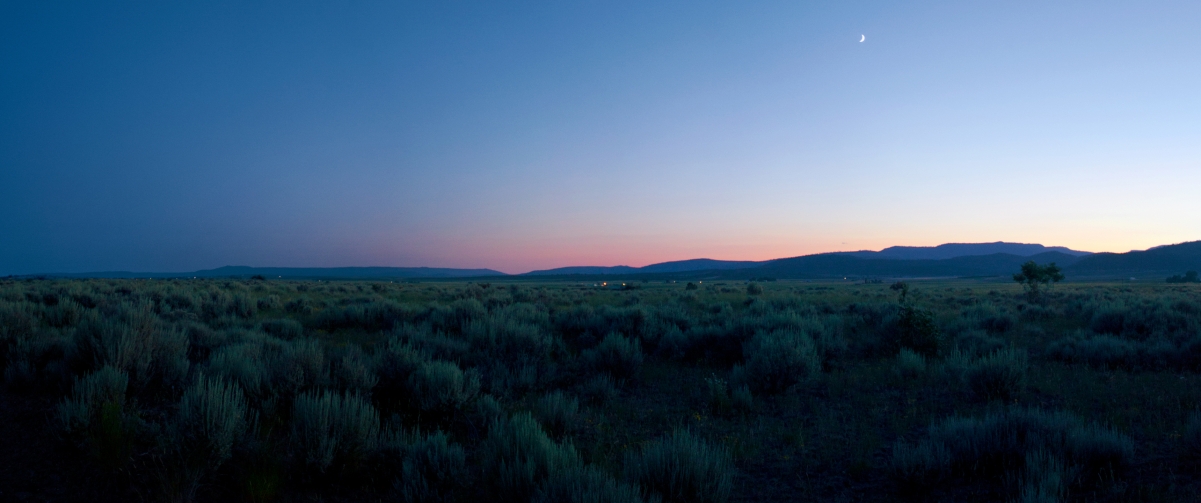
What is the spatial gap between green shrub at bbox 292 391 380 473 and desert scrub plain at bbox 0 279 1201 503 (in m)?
0.02

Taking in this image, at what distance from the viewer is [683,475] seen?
14.7ft

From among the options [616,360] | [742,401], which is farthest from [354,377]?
[742,401]

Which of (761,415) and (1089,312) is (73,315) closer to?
(761,415)

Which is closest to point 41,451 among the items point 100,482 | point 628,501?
point 100,482

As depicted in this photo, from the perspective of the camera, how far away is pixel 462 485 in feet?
15.9

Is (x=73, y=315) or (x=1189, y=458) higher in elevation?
(x=73, y=315)

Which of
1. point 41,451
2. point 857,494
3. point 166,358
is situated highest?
point 166,358

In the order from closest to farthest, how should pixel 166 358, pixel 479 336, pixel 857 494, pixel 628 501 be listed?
1. pixel 628 501
2. pixel 857 494
3. pixel 166 358
4. pixel 479 336

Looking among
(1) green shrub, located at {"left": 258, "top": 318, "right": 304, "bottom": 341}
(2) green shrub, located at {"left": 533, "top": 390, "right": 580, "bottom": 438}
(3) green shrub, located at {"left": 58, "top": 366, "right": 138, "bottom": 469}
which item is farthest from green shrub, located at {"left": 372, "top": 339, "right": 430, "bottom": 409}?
(1) green shrub, located at {"left": 258, "top": 318, "right": 304, "bottom": 341}

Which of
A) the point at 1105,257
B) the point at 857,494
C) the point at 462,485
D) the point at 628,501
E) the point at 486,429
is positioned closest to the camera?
the point at 628,501

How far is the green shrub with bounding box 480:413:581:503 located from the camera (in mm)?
4398

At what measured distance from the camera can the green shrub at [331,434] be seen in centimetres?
512

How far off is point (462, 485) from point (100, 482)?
3.01m

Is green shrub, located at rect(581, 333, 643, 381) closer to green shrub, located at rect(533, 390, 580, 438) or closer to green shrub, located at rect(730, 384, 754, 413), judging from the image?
green shrub, located at rect(730, 384, 754, 413)
